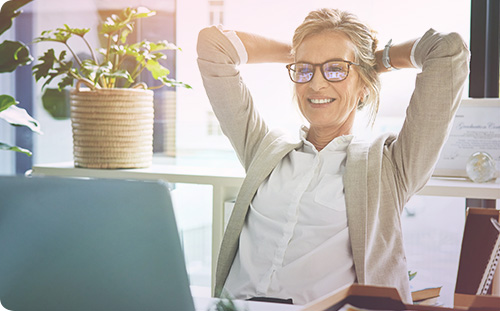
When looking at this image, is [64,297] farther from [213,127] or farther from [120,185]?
[213,127]

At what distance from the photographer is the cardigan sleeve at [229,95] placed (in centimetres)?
177

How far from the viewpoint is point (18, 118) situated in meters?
1.97

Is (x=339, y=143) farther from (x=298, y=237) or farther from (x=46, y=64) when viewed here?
(x=46, y=64)

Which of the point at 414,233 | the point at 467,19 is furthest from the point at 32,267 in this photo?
the point at 467,19

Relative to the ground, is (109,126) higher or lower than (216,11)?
lower

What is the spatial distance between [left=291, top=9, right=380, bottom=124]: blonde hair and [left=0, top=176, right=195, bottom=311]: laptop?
1.12 meters

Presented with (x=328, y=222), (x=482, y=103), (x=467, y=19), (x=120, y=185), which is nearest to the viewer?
(x=120, y=185)

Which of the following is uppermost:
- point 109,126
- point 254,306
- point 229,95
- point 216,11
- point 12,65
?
point 216,11

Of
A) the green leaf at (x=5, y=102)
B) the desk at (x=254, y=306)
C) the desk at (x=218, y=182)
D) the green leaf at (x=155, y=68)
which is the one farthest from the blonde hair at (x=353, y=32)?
the green leaf at (x=5, y=102)

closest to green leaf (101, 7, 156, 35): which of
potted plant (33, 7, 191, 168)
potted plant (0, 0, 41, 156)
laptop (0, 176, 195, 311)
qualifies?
potted plant (33, 7, 191, 168)

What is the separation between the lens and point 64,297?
0.78 meters

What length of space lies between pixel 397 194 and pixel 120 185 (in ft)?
3.40

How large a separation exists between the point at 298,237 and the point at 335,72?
1.69ft

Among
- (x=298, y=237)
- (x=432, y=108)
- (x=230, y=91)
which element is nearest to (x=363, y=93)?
(x=432, y=108)
